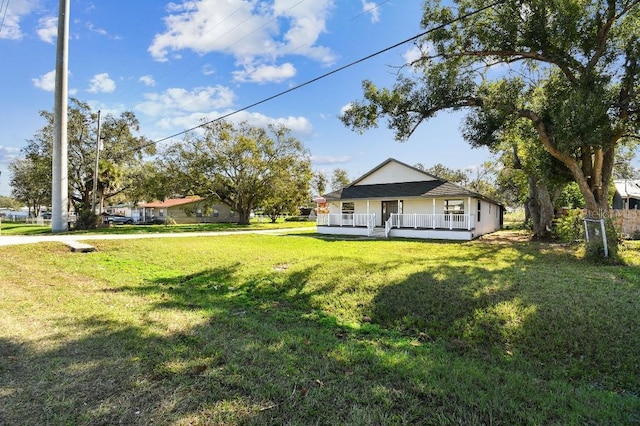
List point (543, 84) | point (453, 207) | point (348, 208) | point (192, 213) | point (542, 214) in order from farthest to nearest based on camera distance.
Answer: point (192, 213), point (348, 208), point (453, 207), point (542, 214), point (543, 84)

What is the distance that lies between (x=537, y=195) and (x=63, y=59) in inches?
994

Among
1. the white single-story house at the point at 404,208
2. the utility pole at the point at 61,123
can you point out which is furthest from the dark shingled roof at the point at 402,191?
the utility pole at the point at 61,123

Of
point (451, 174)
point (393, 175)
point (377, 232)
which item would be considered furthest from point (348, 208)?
point (451, 174)

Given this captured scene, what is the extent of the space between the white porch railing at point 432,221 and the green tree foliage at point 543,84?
468 centimetres

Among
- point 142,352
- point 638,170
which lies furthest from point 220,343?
point 638,170

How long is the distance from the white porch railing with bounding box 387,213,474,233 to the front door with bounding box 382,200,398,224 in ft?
5.54

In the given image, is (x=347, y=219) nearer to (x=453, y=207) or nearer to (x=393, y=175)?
(x=393, y=175)

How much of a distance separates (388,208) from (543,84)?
10.6 m

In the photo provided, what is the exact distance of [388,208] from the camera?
72.3 ft

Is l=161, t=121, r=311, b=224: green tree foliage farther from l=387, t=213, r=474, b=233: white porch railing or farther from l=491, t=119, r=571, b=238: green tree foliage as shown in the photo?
l=491, t=119, r=571, b=238: green tree foliage

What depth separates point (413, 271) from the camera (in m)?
7.61

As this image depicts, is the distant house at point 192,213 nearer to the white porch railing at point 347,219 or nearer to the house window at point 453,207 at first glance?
the white porch railing at point 347,219

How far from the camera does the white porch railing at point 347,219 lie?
20.6 m

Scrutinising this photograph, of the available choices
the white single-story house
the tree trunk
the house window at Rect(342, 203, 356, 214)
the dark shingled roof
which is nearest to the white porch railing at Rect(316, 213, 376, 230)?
the white single-story house
